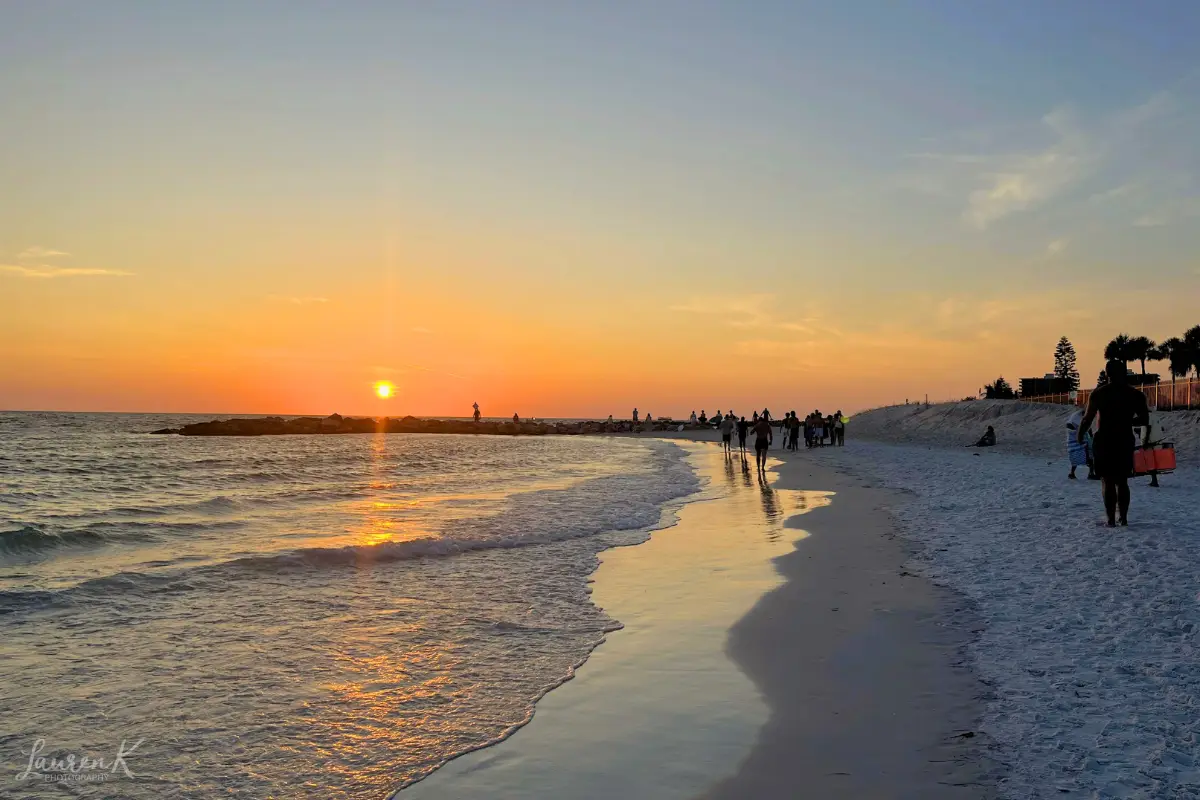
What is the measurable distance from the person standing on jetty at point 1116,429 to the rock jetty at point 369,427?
78112mm

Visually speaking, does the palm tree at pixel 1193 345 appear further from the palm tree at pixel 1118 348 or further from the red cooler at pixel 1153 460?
the red cooler at pixel 1153 460

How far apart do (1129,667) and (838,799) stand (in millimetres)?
3053

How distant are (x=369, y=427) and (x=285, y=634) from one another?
98.0 metres

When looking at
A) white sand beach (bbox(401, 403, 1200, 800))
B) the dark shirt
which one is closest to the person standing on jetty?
the dark shirt

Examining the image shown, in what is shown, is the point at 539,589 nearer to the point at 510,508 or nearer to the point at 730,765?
the point at 730,765

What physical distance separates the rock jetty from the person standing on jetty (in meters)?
78.1

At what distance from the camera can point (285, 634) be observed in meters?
8.18

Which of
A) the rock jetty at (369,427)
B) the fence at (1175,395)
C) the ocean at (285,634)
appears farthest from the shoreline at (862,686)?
the rock jetty at (369,427)

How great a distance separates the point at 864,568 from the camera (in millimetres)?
10633

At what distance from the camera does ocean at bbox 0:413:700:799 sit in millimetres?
5148

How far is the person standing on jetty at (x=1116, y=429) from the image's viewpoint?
1059 centimetres

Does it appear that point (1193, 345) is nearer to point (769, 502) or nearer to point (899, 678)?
point (769, 502)

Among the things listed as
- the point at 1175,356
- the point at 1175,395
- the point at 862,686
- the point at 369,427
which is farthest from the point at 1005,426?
the point at 369,427

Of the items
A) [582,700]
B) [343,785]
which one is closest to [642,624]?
[582,700]
